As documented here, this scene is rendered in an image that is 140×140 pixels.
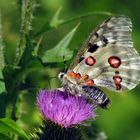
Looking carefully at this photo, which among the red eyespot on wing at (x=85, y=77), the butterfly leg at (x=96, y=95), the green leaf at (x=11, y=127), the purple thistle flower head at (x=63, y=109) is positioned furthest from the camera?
the red eyespot on wing at (x=85, y=77)

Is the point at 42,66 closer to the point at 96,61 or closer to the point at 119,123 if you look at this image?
the point at 96,61

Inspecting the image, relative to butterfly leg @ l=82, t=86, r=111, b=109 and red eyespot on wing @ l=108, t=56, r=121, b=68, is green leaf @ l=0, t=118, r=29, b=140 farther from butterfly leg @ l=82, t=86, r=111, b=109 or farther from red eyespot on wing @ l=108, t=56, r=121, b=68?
red eyespot on wing @ l=108, t=56, r=121, b=68

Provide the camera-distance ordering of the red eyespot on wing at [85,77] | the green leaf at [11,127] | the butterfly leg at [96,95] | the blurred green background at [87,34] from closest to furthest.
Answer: the green leaf at [11,127] → the butterfly leg at [96,95] → the red eyespot on wing at [85,77] → the blurred green background at [87,34]

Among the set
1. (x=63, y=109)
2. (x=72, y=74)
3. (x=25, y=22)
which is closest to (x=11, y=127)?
(x=63, y=109)

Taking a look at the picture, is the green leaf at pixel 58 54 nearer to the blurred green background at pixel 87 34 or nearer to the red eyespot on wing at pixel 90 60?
the red eyespot on wing at pixel 90 60

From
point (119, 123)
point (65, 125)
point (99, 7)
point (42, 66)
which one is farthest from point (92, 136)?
point (99, 7)

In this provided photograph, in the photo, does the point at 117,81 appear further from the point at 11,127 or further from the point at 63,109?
the point at 11,127

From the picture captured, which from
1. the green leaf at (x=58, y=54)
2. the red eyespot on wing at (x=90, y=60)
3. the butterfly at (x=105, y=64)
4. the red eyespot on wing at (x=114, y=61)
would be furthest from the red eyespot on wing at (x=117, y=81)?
the green leaf at (x=58, y=54)
